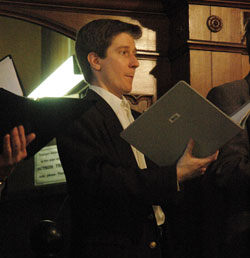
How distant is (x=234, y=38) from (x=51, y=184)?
1.89 meters

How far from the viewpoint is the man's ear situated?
3.28m

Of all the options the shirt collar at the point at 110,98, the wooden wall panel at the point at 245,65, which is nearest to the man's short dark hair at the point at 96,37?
the shirt collar at the point at 110,98

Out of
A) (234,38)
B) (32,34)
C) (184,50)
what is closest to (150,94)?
(184,50)

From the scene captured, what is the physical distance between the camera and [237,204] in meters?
3.06

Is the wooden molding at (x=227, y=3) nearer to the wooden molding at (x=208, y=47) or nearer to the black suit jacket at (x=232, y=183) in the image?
the wooden molding at (x=208, y=47)

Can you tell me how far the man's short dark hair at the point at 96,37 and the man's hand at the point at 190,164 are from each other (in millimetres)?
803

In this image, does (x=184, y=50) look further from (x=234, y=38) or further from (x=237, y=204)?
(x=237, y=204)

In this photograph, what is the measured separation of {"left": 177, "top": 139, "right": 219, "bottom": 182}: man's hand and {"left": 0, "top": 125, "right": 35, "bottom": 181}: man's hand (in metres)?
0.67

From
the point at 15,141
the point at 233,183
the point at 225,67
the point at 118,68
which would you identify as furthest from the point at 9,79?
the point at 233,183

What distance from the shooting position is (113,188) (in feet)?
9.10

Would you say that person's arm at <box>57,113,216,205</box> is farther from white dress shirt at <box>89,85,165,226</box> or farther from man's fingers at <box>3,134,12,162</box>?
man's fingers at <box>3,134,12,162</box>

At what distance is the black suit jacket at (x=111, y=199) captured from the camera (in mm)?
2770

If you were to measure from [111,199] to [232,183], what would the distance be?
23.6 inches

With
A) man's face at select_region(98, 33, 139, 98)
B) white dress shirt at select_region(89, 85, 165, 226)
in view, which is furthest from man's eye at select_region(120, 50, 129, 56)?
white dress shirt at select_region(89, 85, 165, 226)
